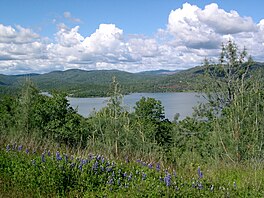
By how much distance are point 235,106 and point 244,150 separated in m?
1.23

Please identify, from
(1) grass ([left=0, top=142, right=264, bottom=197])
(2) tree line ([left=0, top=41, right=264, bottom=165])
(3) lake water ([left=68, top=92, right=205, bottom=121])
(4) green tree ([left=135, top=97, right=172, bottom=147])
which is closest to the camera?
(1) grass ([left=0, top=142, right=264, bottom=197])

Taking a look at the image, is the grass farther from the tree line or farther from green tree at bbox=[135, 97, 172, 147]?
green tree at bbox=[135, 97, 172, 147]

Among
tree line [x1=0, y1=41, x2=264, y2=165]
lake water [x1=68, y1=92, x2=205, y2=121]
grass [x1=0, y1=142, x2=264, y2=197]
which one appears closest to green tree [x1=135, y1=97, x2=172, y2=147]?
tree line [x1=0, y1=41, x2=264, y2=165]

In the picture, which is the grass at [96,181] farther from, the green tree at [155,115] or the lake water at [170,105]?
the green tree at [155,115]

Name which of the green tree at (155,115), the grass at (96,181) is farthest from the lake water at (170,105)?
the grass at (96,181)

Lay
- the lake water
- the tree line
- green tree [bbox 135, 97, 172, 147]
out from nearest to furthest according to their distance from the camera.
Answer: the tree line → the lake water → green tree [bbox 135, 97, 172, 147]

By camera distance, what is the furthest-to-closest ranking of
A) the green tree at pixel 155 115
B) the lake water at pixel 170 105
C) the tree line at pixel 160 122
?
the green tree at pixel 155 115
the lake water at pixel 170 105
the tree line at pixel 160 122

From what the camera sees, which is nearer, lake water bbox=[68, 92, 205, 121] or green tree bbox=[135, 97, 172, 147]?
lake water bbox=[68, 92, 205, 121]

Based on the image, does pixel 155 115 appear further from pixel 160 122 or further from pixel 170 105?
pixel 170 105

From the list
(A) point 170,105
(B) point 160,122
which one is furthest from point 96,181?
(A) point 170,105

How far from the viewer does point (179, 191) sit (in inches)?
159

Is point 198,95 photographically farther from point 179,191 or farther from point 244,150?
point 179,191

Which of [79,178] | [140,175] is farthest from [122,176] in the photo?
[79,178]

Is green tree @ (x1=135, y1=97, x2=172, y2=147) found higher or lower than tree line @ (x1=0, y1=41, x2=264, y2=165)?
lower
